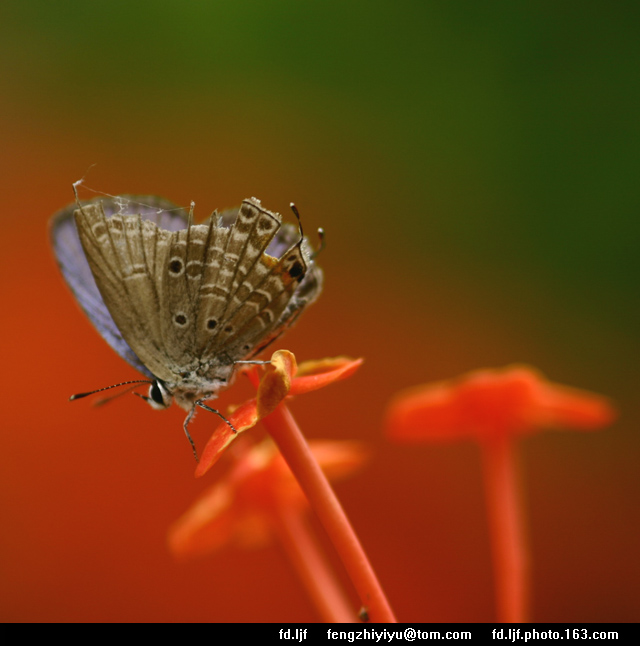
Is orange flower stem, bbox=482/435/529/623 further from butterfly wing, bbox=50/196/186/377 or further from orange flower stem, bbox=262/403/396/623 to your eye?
butterfly wing, bbox=50/196/186/377

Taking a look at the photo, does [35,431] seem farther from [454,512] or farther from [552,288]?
[552,288]

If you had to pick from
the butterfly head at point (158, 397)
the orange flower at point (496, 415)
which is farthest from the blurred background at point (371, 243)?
the butterfly head at point (158, 397)

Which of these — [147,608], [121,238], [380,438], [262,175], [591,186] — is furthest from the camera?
[262,175]

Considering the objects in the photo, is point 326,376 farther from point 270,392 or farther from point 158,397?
point 158,397

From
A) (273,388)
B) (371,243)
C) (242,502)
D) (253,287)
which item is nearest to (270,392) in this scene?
(273,388)

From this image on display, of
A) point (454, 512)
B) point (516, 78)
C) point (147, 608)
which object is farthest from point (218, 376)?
point (516, 78)

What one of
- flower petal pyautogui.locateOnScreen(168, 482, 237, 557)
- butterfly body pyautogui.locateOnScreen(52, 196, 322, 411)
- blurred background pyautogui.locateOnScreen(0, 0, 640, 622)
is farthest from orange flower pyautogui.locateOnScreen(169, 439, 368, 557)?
blurred background pyautogui.locateOnScreen(0, 0, 640, 622)
